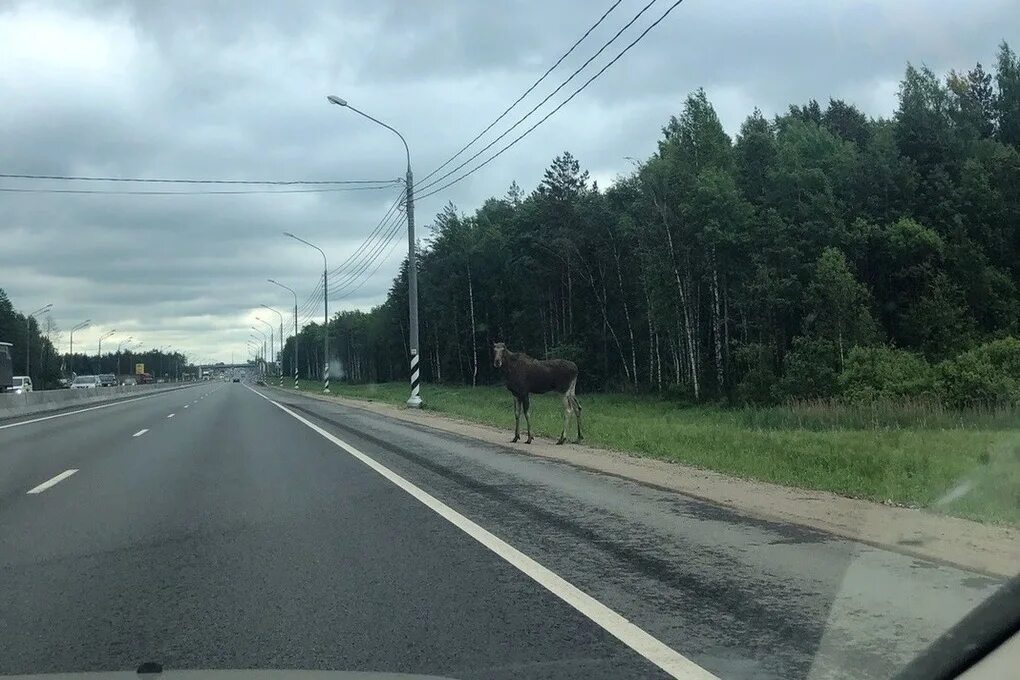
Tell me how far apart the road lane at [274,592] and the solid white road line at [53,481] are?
0.57m

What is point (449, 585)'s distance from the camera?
670cm

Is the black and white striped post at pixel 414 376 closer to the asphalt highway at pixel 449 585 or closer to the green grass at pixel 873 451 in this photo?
the green grass at pixel 873 451

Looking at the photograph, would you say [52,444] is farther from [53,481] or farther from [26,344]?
[26,344]

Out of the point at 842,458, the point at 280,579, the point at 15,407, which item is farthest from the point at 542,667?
the point at 15,407

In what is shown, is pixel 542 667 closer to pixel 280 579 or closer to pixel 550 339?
pixel 280 579

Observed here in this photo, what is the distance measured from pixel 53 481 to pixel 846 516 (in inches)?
431

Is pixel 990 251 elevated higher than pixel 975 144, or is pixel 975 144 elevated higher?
pixel 975 144

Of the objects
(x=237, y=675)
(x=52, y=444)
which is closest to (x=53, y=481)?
(x=52, y=444)

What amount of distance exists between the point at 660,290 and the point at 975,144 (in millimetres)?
17736

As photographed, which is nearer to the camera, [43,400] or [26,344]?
[43,400]

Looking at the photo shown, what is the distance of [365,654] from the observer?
16.7 ft

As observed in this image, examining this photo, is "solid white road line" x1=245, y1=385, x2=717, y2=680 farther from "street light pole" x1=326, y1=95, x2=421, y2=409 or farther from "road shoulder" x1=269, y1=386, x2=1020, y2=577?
"street light pole" x1=326, y1=95, x2=421, y2=409

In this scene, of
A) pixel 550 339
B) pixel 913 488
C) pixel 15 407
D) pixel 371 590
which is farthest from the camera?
pixel 550 339

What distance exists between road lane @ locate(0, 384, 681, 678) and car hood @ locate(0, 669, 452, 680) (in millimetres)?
282
